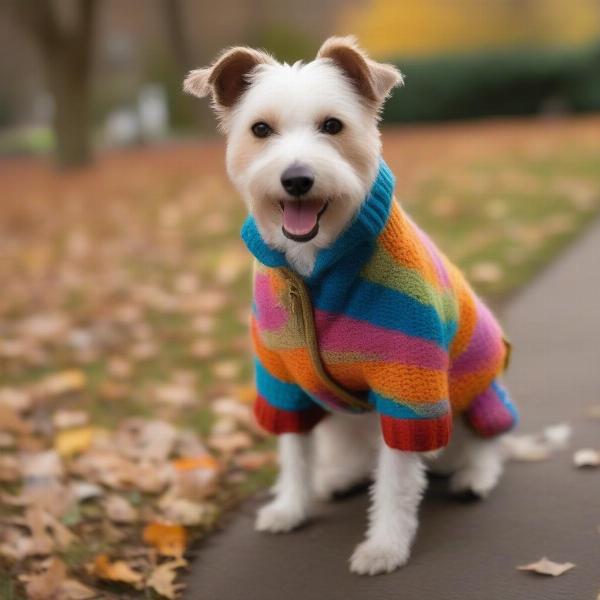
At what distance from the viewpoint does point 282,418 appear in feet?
9.98

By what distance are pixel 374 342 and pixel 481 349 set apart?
2.01 ft

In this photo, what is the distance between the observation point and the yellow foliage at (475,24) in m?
22.1

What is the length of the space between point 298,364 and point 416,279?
1.57 feet

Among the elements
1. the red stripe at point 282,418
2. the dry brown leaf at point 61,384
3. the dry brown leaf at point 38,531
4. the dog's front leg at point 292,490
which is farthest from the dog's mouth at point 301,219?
the dry brown leaf at point 61,384

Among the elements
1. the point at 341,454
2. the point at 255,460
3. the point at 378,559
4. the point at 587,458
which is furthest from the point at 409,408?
the point at 255,460

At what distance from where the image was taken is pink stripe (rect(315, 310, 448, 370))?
2592mm

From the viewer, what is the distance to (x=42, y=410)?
4379mm

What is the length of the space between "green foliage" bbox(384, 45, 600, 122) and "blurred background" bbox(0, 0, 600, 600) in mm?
45

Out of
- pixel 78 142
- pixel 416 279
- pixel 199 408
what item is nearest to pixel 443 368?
pixel 416 279

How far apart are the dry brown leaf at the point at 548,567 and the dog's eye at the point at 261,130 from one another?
157 centimetres

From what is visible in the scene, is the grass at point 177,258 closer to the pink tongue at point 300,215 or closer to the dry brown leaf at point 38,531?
the dry brown leaf at point 38,531

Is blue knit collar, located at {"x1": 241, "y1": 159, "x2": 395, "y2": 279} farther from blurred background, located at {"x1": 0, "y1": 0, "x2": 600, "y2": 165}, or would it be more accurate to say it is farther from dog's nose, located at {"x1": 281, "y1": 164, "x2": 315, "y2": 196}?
blurred background, located at {"x1": 0, "y1": 0, "x2": 600, "y2": 165}

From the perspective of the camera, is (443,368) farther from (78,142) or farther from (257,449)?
(78,142)

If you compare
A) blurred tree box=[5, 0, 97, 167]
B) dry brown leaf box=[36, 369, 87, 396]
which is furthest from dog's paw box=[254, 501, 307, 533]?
blurred tree box=[5, 0, 97, 167]
